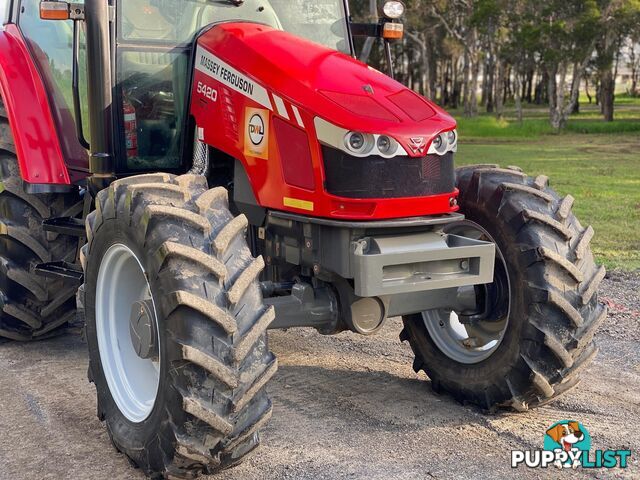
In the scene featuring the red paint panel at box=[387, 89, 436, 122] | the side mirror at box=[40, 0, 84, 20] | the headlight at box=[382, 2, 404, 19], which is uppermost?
the headlight at box=[382, 2, 404, 19]

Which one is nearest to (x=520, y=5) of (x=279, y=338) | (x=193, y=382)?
(x=279, y=338)

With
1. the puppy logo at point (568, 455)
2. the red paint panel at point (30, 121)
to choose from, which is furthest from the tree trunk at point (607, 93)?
the puppy logo at point (568, 455)

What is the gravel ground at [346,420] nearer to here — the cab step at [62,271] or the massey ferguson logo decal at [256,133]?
the cab step at [62,271]

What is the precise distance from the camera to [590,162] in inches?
738

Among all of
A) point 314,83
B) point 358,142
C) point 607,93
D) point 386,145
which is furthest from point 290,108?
point 607,93

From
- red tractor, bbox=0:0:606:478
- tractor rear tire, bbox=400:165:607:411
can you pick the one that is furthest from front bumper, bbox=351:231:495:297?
tractor rear tire, bbox=400:165:607:411

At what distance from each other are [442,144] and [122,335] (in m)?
1.85

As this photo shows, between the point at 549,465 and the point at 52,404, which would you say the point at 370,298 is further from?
the point at 52,404

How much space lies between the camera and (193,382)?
3.29 meters

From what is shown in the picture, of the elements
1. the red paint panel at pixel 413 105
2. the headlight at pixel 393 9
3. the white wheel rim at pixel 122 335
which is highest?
the headlight at pixel 393 9

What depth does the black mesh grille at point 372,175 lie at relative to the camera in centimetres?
378

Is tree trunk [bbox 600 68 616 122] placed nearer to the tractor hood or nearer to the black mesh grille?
the tractor hood

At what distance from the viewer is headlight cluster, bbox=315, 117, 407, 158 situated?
147 inches

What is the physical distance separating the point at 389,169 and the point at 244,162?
2.76 feet
